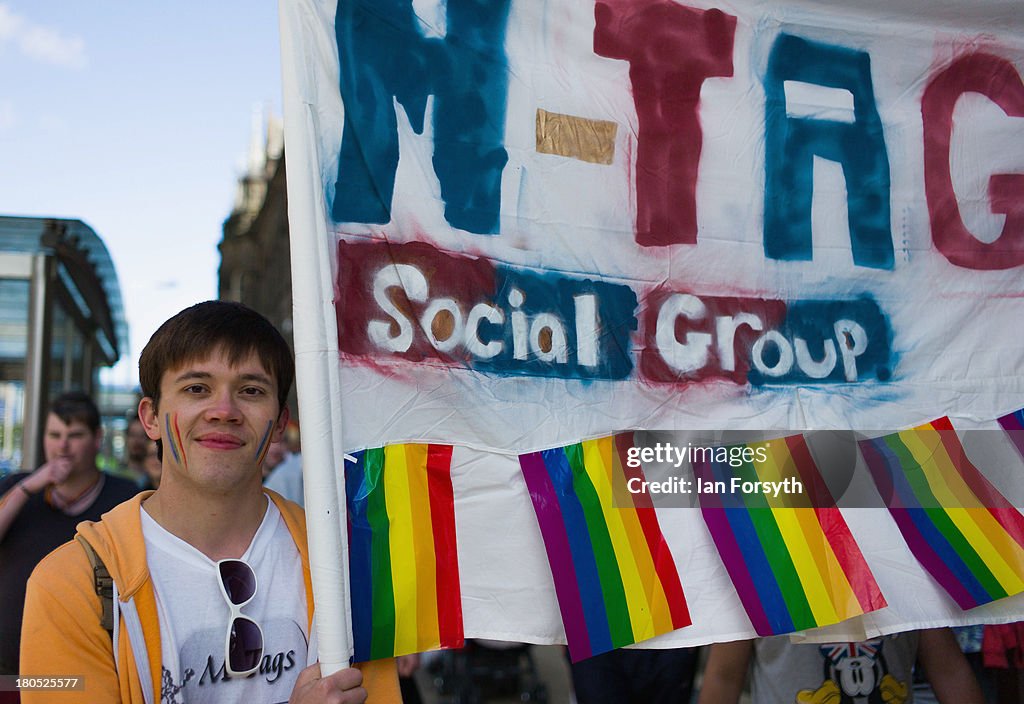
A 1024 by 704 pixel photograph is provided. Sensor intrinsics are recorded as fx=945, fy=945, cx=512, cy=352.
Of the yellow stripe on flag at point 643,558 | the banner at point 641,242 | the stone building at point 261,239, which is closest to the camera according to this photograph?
the banner at point 641,242

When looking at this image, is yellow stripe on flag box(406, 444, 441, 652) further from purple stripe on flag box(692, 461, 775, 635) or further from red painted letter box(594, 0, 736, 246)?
red painted letter box(594, 0, 736, 246)

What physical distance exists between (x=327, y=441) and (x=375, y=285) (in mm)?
388

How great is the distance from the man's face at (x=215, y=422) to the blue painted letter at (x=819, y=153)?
1.36 metres

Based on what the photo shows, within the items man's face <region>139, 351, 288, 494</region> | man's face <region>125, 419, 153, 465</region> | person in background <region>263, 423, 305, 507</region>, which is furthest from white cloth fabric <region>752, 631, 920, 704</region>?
man's face <region>125, 419, 153, 465</region>

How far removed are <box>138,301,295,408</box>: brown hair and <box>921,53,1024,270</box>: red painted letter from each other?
1.82 m

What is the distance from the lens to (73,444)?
3875 mm

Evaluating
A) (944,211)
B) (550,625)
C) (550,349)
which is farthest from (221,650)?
(944,211)

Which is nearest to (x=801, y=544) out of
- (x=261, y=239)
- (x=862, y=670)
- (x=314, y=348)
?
(x=862, y=670)

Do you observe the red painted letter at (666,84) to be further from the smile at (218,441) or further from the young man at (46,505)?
the young man at (46,505)

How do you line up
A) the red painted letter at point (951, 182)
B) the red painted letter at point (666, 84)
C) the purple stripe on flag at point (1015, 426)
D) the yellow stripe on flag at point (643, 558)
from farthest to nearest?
the red painted letter at point (951, 182)
the purple stripe on flag at point (1015, 426)
the red painted letter at point (666, 84)
the yellow stripe on flag at point (643, 558)

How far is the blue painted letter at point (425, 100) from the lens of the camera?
2.08 m

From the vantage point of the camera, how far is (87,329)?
9.77 m

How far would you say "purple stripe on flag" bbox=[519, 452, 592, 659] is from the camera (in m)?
2.07

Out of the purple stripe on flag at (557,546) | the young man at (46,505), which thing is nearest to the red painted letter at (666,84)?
the purple stripe on flag at (557,546)
